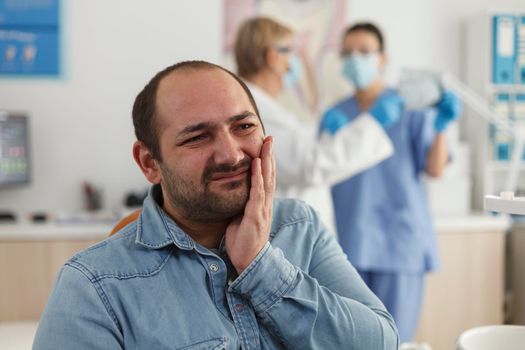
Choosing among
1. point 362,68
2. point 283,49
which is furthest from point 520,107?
point 283,49

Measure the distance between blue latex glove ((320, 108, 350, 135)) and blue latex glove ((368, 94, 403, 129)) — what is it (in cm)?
17

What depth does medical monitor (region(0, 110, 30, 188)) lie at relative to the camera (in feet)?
9.55

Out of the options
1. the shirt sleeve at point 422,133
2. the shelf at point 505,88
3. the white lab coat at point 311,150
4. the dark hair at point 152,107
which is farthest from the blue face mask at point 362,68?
the dark hair at point 152,107

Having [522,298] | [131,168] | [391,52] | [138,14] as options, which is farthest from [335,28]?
[522,298]

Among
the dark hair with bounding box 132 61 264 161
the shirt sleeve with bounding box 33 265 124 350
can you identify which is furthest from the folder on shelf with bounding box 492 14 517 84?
the shirt sleeve with bounding box 33 265 124 350

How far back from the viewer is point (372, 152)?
2.10 metres

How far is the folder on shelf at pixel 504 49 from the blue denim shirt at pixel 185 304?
2508 mm

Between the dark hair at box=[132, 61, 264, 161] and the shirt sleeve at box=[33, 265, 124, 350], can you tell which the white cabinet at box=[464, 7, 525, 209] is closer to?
the dark hair at box=[132, 61, 264, 161]

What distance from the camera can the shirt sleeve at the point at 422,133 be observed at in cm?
236

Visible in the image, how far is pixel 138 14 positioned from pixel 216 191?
7.65 ft

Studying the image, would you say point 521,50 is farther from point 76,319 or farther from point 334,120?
point 76,319

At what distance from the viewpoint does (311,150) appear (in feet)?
6.68

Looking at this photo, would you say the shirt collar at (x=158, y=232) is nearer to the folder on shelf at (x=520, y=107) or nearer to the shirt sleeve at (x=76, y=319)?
the shirt sleeve at (x=76, y=319)

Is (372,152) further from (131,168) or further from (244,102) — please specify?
(131,168)
